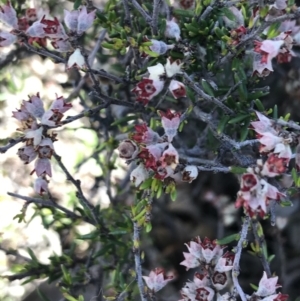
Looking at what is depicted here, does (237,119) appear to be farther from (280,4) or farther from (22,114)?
(22,114)

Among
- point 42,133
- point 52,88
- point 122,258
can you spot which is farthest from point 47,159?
point 52,88

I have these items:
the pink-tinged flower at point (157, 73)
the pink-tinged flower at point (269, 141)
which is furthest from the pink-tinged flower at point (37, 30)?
the pink-tinged flower at point (269, 141)

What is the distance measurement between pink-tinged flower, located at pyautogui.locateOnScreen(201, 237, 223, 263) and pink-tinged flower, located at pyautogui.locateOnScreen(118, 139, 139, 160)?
0.34 metres

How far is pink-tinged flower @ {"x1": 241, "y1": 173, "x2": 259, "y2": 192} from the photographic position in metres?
1.26

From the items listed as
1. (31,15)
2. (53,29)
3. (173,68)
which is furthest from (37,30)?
(173,68)

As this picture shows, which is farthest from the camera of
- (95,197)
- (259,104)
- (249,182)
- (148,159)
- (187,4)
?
(95,197)

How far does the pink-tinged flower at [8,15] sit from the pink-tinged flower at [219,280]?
921mm

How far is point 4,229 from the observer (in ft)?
8.89

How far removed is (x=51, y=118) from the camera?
1.49m

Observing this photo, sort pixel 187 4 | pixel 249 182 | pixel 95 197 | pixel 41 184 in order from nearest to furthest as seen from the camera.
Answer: pixel 249 182 → pixel 41 184 → pixel 187 4 → pixel 95 197

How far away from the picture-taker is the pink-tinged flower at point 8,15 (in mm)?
1548

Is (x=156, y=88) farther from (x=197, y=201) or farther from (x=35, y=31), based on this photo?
(x=197, y=201)

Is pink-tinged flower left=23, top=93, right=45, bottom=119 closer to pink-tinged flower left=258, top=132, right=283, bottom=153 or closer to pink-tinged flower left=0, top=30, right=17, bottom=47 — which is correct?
pink-tinged flower left=0, top=30, right=17, bottom=47

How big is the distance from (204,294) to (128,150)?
456mm
